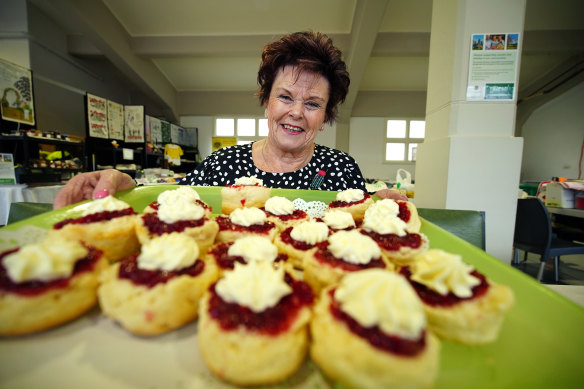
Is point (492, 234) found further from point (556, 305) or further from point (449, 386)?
point (449, 386)

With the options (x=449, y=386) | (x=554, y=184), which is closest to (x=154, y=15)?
(x=449, y=386)

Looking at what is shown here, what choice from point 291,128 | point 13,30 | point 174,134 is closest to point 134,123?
point 174,134

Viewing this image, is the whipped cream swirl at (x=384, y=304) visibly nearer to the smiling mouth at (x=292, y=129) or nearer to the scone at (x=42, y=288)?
the scone at (x=42, y=288)

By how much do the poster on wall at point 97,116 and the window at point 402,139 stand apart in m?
12.9

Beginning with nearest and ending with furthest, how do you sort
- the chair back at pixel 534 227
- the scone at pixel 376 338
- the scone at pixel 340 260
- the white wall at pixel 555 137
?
the scone at pixel 376 338
the scone at pixel 340 260
the chair back at pixel 534 227
the white wall at pixel 555 137

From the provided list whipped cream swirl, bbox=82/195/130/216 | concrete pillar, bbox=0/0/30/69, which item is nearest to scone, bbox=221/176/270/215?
whipped cream swirl, bbox=82/195/130/216

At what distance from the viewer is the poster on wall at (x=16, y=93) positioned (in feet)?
18.0

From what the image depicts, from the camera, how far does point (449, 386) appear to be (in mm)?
794

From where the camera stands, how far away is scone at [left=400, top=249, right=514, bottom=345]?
3.15 feet

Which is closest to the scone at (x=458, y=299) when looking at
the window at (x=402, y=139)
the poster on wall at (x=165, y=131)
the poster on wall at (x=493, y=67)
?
the poster on wall at (x=493, y=67)

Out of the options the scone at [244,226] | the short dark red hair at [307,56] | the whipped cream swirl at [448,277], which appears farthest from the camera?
the short dark red hair at [307,56]

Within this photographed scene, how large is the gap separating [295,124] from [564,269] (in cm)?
685

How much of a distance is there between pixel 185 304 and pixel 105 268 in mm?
457

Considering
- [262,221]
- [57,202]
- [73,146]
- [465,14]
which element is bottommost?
[262,221]
